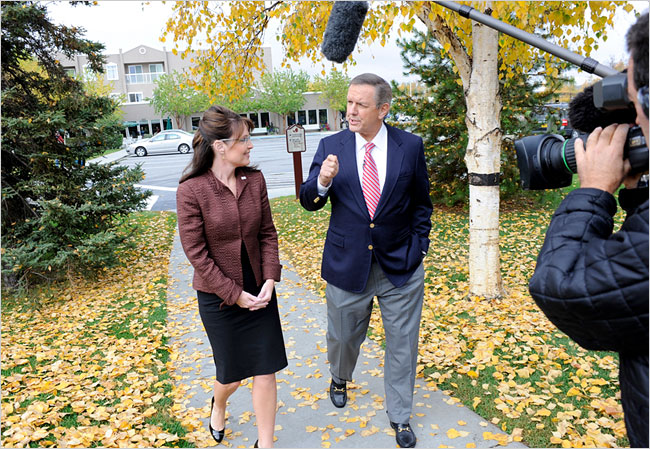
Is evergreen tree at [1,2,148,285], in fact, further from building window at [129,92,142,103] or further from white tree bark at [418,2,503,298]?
building window at [129,92,142,103]

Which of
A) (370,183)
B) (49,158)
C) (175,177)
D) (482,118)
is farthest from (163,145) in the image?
(370,183)

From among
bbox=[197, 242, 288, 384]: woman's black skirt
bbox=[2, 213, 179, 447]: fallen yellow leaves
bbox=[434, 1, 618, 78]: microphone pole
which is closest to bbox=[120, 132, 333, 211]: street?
bbox=[2, 213, 179, 447]: fallen yellow leaves

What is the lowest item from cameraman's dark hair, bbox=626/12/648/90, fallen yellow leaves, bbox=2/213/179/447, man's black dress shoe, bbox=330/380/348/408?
fallen yellow leaves, bbox=2/213/179/447

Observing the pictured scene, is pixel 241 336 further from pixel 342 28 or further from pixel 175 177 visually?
pixel 175 177

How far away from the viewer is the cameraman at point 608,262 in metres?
1.31

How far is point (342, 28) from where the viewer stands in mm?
2502

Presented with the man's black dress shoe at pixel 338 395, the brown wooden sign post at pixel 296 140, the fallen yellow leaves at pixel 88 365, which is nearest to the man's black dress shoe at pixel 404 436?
the man's black dress shoe at pixel 338 395

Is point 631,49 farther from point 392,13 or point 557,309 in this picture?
point 392,13

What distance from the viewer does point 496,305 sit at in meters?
5.59

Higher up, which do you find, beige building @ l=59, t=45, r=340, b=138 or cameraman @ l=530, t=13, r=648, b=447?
beige building @ l=59, t=45, r=340, b=138

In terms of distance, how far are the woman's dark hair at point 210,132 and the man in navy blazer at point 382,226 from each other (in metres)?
0.59

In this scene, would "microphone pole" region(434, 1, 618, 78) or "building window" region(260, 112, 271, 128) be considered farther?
"building window" region(260, 112, 271, 128)

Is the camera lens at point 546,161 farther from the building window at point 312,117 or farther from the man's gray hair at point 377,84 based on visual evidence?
the building window at point 312,117

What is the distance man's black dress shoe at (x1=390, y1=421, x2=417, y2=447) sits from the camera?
3232 mm
